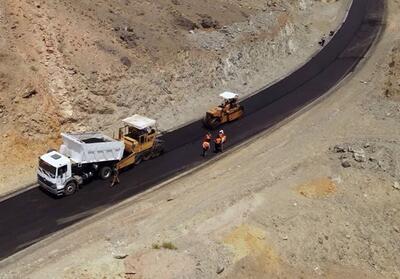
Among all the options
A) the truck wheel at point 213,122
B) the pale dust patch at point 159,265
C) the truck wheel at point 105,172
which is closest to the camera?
the pale dust patch at point 159,265

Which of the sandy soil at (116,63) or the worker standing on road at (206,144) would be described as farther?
the sandy soil at (116,63)

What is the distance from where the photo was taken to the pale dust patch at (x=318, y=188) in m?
32.1

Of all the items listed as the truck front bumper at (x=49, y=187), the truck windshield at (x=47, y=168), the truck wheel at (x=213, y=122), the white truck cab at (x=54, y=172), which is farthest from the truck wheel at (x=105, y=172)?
the truck wheel at (x=213, y=122)

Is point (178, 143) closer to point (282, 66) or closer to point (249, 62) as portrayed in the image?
point (249, 62)

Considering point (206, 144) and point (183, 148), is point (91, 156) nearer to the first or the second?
point (183, 148)

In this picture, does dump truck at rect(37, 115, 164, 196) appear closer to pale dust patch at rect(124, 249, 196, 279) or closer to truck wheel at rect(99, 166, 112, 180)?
truck wheel at rect(99, 166, 112, 180)

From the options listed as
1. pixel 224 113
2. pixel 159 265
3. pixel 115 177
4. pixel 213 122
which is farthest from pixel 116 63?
pixel 159 265

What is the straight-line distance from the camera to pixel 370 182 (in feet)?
109

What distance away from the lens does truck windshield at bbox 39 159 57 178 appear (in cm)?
3059

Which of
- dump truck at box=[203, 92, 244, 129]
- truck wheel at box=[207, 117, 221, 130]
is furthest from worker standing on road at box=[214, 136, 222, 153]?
dump truck at box=[203, 92, 244, 129]

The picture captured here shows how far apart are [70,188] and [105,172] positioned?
2597 millimetres

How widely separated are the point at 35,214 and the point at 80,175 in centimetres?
358

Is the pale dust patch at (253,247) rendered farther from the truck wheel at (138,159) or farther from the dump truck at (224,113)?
the dump truck at (224,113)

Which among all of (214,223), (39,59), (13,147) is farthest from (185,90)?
(214,223)
